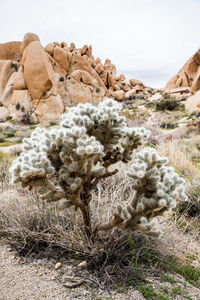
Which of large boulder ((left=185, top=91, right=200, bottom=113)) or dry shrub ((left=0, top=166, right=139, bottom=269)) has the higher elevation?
large boulder ((left=185, top=91, right=200, bottom=113))

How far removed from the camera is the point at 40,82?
18.9m

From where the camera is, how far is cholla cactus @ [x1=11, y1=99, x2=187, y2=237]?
4.61 feet

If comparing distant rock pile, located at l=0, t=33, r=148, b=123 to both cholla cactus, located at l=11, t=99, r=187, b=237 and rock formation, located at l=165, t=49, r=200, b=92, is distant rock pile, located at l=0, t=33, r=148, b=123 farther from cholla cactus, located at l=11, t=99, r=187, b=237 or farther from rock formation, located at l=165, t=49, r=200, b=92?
rock formation, located at l=165, t=49, r=200, b=92

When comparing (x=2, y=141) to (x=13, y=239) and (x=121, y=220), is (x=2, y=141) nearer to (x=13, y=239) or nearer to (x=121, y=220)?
(x=13, y=239)

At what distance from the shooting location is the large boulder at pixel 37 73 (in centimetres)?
1886

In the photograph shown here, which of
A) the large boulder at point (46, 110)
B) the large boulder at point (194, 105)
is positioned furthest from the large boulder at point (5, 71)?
the large boulder at point (194, 105)

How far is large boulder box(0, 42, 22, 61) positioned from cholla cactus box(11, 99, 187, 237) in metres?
30.4

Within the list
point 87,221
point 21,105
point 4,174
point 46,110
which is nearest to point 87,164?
point 87,221

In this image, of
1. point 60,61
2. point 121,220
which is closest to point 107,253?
point 121,220

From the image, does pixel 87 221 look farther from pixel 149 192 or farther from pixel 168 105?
A: pixel 168 105

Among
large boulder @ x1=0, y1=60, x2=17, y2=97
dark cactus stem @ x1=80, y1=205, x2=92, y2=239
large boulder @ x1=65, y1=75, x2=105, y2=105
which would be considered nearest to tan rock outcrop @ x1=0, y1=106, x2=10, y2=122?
large boulder @ x1=0, y1=60, x2=17, y2=97

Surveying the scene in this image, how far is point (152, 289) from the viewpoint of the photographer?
1.59m

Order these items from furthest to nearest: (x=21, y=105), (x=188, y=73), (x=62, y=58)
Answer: (x=188, y=73) → (x=62, y=58) → (x=21, y=105)

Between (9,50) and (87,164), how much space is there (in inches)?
1245
